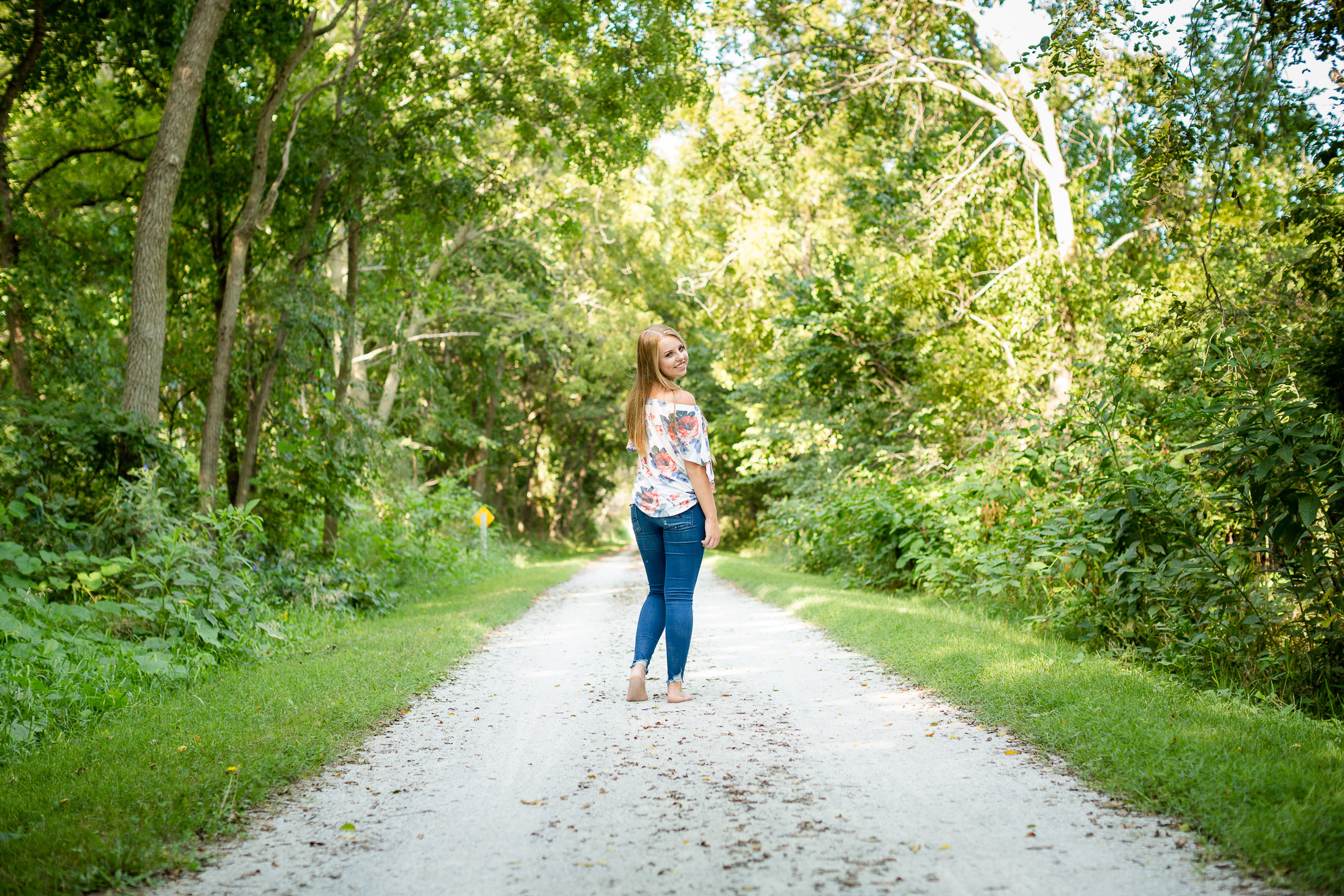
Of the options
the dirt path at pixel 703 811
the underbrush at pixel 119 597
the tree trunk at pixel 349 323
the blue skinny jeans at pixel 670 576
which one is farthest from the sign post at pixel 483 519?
the blue skinny jeans at pixel 670 576

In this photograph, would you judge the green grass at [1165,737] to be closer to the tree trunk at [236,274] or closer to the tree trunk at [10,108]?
the tree trunk at [236,274]

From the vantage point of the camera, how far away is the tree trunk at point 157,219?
27.8ft

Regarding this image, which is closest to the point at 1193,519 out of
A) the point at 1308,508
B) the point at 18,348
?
the point at 1308,508

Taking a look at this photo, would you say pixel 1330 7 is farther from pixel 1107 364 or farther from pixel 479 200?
pixel 479 200

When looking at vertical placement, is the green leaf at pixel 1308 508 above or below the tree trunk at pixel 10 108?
below

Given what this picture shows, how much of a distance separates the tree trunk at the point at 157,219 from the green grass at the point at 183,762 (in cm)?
316

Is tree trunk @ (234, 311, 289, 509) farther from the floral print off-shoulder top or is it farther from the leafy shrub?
the floral print off-shoulder top

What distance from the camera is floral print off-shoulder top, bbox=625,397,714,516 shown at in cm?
535

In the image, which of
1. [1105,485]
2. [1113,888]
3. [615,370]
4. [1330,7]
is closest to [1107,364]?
[1105,485]

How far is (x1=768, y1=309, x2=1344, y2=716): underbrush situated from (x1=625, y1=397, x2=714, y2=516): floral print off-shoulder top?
9.45 ft

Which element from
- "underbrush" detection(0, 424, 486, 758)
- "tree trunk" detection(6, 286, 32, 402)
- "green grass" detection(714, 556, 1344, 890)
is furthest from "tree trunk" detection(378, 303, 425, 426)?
"green grass" detection(714, 556, 1344, 890)

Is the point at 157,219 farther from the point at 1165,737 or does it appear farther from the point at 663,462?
the point at 1165,737

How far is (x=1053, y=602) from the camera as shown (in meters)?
8.13

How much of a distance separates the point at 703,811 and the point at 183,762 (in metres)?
2.40
